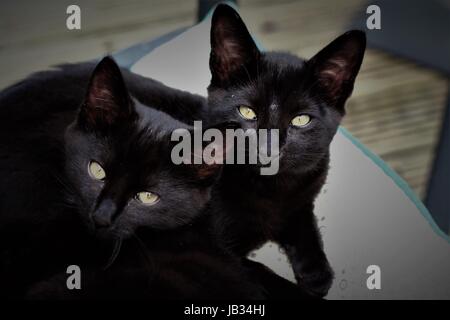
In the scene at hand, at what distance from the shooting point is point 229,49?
3.94 feet

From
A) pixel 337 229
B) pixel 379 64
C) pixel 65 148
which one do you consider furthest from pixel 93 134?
pixel 379 64

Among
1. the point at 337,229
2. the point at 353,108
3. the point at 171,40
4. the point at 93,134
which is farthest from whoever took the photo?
the point at 353,108

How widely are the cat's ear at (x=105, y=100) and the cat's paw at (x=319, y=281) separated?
1.67 feet

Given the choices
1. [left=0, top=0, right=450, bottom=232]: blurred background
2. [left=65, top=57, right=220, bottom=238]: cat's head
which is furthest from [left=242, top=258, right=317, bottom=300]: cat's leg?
[left=0, top=0, right=450, bottom=232]: blurred background

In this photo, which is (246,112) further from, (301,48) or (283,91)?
(301,48)

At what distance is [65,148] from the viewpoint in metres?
1.18

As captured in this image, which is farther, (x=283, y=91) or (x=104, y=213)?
(x=283, y=91)

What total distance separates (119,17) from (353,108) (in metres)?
0.65

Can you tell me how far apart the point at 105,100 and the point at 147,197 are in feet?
0.63

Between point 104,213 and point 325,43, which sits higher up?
point 325,43

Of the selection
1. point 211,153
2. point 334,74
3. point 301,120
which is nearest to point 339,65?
point 334,74

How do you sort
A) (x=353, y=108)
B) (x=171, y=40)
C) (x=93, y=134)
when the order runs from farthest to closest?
(x=353, y=108)
(x=171, y=40)
(x=93, y=134)

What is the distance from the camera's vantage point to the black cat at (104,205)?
3.66 ft
